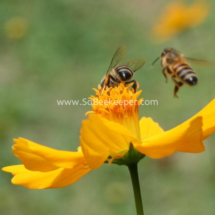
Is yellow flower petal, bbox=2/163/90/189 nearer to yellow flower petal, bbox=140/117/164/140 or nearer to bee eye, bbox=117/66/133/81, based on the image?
yellow flower petal, bbox=140/117/164/140

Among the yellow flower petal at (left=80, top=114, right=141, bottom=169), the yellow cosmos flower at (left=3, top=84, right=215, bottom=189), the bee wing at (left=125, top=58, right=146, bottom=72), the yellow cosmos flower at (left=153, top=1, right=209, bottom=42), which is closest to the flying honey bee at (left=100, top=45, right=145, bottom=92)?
the bee wing at (left=125, top=58, right=146, bottom=72)

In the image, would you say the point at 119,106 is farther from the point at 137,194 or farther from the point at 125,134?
the point at 137,194

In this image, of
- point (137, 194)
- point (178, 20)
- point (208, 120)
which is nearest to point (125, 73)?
point (208, 120)

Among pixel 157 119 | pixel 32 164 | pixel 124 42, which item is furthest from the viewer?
pixel 124 42

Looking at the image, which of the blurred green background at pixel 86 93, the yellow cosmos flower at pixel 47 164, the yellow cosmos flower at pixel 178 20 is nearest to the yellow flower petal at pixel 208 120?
the yellow cosmos flower at pixel 47 164

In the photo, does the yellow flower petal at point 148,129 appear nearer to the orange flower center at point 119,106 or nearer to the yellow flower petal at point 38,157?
the orange flower center at point 119,106

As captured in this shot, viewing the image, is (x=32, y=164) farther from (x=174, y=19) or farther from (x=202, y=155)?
(x=174, y=19)

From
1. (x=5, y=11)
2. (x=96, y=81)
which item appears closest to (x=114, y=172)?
(x=96, y=81)
